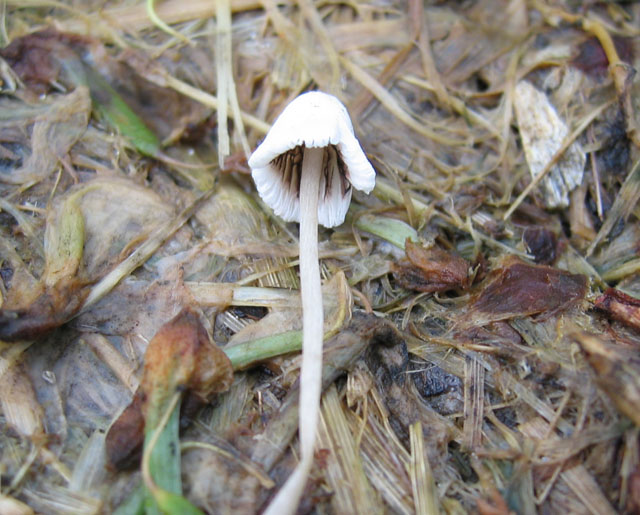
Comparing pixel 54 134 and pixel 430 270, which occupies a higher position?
pixel 54 134

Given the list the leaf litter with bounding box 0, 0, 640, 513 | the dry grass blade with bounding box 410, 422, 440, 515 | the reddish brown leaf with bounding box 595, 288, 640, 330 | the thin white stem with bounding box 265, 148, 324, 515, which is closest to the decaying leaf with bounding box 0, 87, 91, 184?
the leaf litter with bounding box 0, 0, 640, 513

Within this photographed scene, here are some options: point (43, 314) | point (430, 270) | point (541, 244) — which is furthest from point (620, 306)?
point (43, 314)

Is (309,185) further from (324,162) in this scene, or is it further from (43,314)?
(43,314)

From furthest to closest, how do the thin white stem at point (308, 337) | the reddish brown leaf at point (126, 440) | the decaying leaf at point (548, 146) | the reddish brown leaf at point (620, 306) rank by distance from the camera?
the decaying leaf at point (548, 146) → the reddish brown leaf at point (620, 306) → the reddish brown leaf at point (126, 440) → the thin white stem at point (308, 337)

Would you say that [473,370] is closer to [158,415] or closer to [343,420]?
[343,420]

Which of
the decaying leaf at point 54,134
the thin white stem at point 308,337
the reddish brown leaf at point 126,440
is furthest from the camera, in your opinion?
the decaying leaf at point 54,134

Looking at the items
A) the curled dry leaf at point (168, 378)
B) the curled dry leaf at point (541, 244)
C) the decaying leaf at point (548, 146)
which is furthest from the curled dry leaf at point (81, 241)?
the decaying leaf at point (548, 146)

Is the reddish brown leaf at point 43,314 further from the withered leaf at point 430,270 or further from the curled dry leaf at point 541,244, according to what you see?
the curled dry leaf at point 541,244

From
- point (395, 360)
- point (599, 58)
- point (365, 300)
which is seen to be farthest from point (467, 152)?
point (395, 360)
